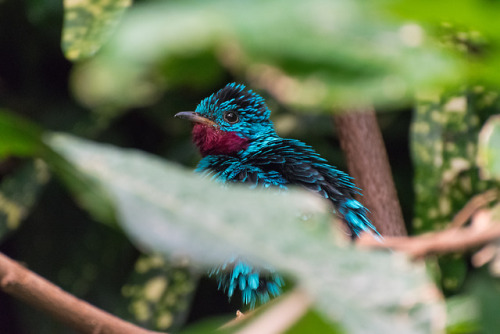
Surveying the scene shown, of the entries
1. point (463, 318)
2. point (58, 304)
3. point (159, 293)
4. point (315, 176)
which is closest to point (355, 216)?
point (315, 176)

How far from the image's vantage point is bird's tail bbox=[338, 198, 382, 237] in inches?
120

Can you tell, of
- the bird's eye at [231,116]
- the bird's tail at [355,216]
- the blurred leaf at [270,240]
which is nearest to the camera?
the blurred leaf at [270,240]

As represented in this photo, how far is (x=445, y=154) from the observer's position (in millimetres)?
2963

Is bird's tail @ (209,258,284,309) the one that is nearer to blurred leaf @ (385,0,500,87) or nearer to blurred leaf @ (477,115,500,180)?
blurred leaf @ (477,115,500,180)

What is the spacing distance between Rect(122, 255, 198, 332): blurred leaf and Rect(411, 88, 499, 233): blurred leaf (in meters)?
1.29

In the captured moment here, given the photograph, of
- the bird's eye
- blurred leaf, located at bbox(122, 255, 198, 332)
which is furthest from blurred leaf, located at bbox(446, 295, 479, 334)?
the bird's eye

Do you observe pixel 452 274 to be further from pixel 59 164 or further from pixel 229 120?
Result: pixel 59 164

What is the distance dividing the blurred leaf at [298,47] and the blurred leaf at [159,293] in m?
2.96

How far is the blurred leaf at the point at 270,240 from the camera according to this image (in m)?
0.71

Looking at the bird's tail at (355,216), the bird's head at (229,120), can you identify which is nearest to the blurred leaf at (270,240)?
the bird's tail at (355,216)

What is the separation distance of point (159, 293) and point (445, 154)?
1600 mm

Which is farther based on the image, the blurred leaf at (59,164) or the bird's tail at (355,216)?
the bird's tail at (355,216)

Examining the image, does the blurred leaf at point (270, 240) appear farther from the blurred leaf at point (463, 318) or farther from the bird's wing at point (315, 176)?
the bird's wing at point (315, 176)

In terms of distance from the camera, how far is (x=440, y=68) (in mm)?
676
